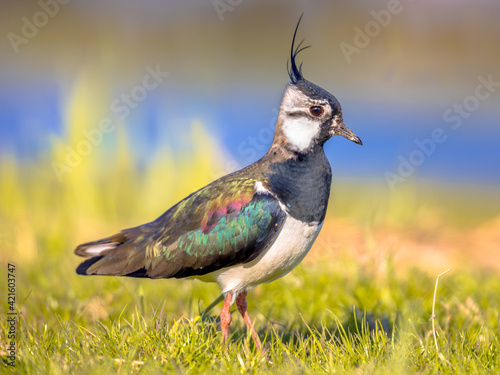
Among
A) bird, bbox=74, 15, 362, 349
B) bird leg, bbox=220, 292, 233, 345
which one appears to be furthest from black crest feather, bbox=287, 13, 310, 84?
bird leg, bbox=220, 292, 233, 345

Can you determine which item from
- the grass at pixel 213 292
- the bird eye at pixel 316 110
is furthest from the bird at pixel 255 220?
the grass at pixel 213 292

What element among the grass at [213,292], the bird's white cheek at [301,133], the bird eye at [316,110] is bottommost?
the grass at [213,292]

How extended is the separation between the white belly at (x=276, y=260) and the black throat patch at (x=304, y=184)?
0.08 meters

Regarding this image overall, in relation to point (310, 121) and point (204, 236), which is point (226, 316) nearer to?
point (204, 236)

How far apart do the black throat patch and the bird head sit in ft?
0.36

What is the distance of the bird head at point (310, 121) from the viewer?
4.21 m

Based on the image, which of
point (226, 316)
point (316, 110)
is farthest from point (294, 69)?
point (226, 316)

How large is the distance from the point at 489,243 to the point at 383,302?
3.62m

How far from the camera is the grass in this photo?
3512 millimetres

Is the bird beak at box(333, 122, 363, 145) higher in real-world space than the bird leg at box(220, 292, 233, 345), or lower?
higher

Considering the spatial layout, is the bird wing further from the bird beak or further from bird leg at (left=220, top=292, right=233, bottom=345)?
the bird beak

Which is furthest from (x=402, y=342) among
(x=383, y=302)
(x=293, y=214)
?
(x=383, y=302)

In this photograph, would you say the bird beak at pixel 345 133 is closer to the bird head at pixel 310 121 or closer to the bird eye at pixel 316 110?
the bird head at pixel 310 121

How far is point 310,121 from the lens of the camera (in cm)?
423
